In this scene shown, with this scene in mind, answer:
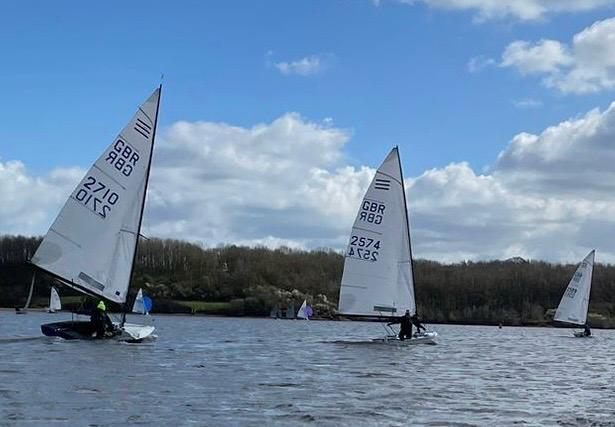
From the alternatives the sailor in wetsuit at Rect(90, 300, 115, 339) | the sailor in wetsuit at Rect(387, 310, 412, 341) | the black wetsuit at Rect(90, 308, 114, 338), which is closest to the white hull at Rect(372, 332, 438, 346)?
the sailor in wetsuit at Rect(387, 310, 412, 341)

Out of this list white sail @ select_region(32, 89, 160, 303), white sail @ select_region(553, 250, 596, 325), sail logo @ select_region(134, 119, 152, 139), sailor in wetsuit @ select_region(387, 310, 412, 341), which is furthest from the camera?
white sail @ select_region(553, 250, 596, 325)

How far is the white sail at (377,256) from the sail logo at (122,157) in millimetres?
11418

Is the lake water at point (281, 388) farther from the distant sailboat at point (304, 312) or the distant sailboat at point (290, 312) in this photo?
the distant sailboat at point (290, 312)

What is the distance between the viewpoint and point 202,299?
154m

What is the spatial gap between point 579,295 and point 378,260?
33.8m

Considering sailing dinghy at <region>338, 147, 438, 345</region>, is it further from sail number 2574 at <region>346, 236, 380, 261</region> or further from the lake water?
the lake water

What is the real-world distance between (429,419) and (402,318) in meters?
21.7

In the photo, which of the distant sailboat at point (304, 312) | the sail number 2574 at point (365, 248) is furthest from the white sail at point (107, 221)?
the distant sailboat at point (304, 312)

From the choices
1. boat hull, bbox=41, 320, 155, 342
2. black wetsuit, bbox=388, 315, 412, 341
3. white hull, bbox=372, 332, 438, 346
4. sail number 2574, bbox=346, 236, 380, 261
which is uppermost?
sail number 2574, bbox=346, 236, 380, 261

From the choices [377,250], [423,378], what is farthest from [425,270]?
[423,378]

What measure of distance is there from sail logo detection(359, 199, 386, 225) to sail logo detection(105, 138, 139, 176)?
449 inches

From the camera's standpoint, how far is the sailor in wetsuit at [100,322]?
3322cm

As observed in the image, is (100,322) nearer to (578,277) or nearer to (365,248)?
(365,248)

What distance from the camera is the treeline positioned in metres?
138
